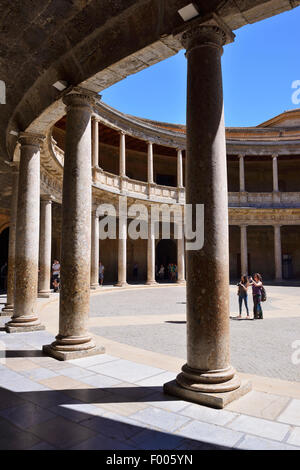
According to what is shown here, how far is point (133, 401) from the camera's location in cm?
392

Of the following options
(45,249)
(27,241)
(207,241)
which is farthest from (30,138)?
(45,249)

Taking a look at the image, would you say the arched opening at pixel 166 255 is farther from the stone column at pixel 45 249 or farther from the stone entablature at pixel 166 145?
the stone column at pixel 45 249

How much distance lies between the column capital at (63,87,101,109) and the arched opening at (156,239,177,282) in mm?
23314

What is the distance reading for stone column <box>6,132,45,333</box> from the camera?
774cm

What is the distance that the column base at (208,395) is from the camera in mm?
3693

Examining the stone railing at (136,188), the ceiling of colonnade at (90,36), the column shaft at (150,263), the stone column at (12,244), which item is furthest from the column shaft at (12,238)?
the column shaft at (150,263)

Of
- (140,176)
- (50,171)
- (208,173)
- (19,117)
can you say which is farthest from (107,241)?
(208,173)

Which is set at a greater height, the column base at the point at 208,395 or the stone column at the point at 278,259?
the stone column at the point at 278,259

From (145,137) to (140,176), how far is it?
4.67m

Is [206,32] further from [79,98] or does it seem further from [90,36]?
[79,98]

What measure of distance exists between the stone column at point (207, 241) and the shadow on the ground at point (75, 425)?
64 cm

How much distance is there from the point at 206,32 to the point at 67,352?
4.94 m

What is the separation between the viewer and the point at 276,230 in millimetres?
26797

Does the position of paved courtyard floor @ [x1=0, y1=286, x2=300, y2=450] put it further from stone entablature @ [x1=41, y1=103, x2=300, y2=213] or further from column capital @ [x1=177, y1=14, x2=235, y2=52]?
stone entablature @ [x1=41, y1=103, x2=300, y2=213]
